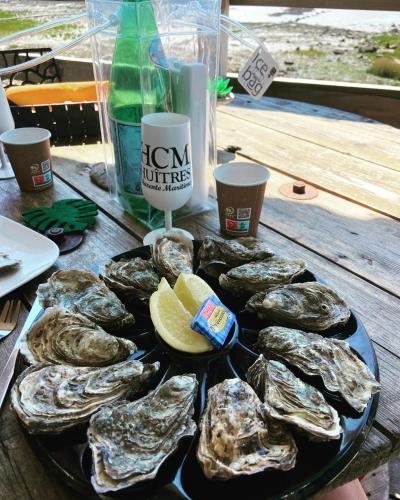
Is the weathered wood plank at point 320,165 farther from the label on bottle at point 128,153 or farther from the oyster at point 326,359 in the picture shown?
the oyster at point 326,359

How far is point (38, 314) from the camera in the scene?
0.64 m

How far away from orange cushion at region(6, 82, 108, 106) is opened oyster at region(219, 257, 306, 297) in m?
1.09

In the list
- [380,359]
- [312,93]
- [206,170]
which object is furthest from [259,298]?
[312,93]

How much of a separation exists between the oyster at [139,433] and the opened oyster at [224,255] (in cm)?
26

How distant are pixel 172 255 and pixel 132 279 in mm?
83

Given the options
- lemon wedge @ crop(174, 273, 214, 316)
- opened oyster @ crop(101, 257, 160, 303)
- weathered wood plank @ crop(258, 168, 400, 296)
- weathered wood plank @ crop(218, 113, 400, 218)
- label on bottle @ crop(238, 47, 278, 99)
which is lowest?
weathered wood plank @ crop(258, 168, 400, 296)

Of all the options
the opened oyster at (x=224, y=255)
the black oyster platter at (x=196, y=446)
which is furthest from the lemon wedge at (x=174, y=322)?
the opened oyster at (x=224, y=255)

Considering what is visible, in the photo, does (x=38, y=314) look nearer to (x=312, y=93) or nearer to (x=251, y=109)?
(x=251, y=109)

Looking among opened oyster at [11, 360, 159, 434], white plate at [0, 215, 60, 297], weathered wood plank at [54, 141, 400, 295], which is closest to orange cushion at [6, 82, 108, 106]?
weathered wood plank at [54, 141, 400, 295]

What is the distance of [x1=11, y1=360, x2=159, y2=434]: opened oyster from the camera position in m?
0.45

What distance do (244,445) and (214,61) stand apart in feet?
2.50

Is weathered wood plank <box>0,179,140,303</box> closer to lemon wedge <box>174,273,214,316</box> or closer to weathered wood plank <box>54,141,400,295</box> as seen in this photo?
weathered wood plank <box>54,141,400,295</box>

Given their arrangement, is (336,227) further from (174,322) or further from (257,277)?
(174,322)

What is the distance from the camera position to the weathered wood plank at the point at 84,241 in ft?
2.73
